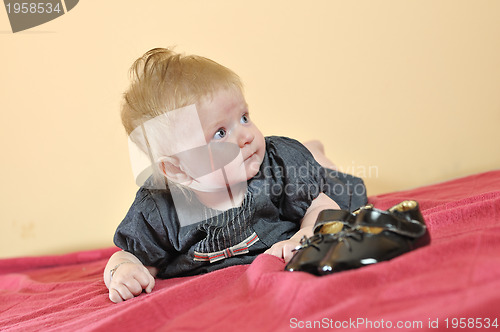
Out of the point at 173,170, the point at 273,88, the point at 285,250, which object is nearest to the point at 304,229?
the point at 285,250

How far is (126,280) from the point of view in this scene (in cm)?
96

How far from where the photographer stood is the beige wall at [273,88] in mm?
1762

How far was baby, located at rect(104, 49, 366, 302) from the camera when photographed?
1.01 metres

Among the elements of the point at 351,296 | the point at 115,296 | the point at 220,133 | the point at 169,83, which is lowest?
the point at 115,296

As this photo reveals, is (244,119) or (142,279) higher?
(244,119)

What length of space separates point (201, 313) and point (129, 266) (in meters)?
0.38

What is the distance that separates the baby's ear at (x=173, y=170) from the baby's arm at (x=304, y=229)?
10.3 inches

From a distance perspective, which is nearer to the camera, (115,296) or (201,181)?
(115,296)

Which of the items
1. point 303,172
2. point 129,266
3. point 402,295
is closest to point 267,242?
point 303,172

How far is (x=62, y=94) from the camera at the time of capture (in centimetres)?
188

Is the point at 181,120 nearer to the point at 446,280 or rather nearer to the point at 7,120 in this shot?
the point at 446,280

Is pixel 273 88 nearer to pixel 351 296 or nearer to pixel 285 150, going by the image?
pixel 285 150

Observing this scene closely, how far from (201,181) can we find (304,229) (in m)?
Result: 0.24

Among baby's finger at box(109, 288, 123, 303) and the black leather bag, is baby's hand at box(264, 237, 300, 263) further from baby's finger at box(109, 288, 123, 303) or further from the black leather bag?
baby's finger at box(109, 288, 123, 303)
